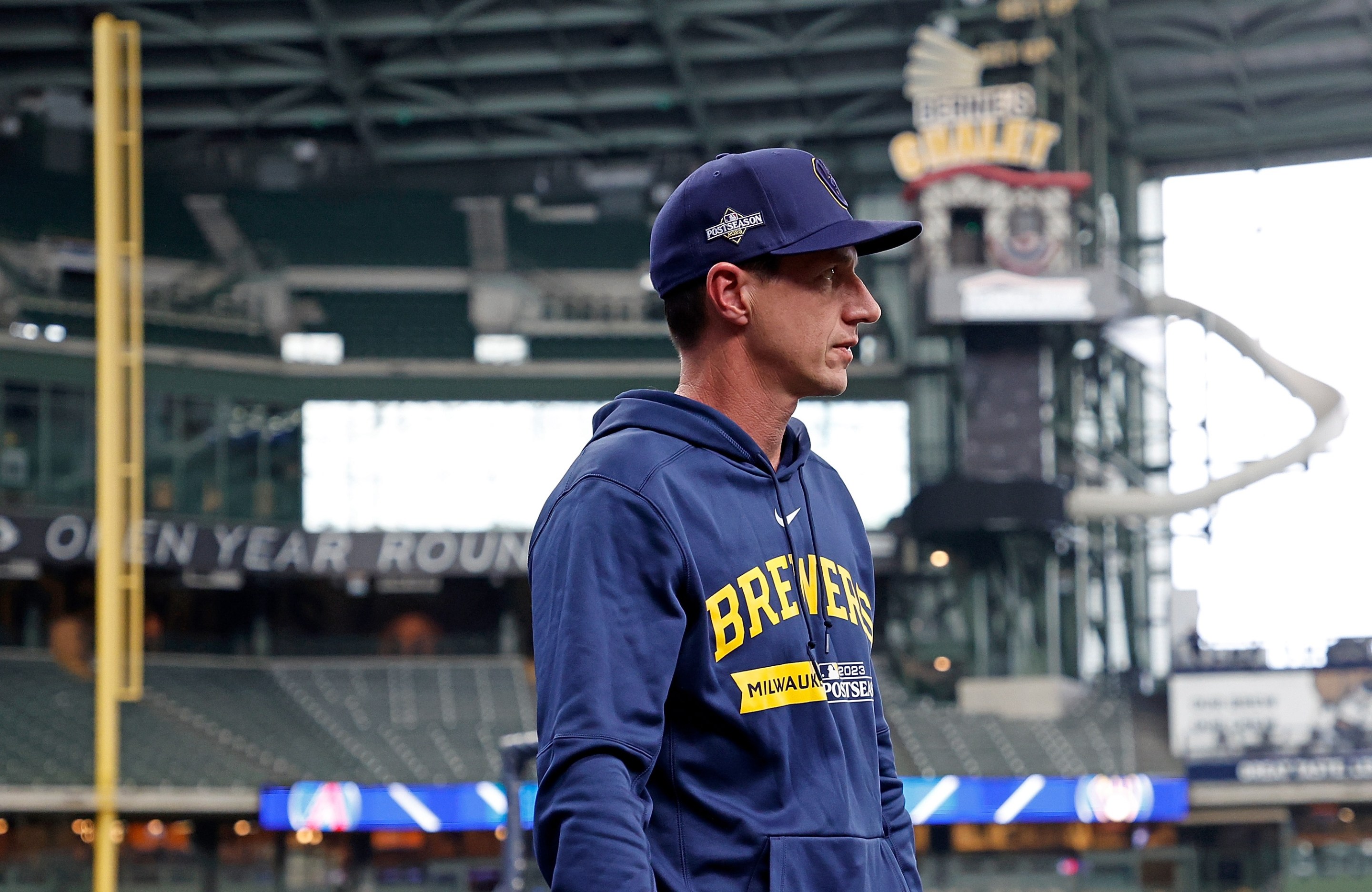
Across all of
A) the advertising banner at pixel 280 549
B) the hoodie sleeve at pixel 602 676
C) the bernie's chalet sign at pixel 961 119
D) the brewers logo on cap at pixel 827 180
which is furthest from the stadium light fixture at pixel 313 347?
the hoodie sleeve at pixel 602 676

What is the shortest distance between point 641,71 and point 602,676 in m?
39.2

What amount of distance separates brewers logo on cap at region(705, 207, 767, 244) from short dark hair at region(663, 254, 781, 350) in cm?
5

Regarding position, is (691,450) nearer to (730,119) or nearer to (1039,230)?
(1039,230)

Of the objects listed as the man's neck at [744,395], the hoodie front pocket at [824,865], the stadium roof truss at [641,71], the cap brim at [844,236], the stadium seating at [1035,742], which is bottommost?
the hoodie front pocket at [824,865]

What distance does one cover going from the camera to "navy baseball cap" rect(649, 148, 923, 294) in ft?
8.29

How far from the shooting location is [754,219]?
253 centimetres

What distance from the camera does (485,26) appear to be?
37.0m

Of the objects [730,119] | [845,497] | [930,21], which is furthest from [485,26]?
[845,497]

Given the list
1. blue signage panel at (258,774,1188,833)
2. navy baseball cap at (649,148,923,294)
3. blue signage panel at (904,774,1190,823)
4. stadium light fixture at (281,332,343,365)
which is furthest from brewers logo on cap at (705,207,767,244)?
stadium light fixture at (281,332,343,365)

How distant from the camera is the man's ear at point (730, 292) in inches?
101

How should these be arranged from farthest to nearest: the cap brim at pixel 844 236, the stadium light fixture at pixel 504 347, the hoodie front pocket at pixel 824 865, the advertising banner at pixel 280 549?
the stadium light fixture at pixel 504 347
the advertising banner at pixel 280 549
the cap brim at pixel 844 236
the hoodie front pocket at pixel 824 865

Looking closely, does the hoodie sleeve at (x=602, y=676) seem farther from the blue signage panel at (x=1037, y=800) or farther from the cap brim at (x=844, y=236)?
the blue signage panel at (x=1037, y=800)

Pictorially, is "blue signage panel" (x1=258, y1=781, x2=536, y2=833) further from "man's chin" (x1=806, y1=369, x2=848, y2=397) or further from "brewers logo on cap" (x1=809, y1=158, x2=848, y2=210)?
"brewers logo on cap" (x1=809, y1=158, x2=848, y2=210)

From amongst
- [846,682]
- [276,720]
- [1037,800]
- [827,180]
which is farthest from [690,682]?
[276,720]
